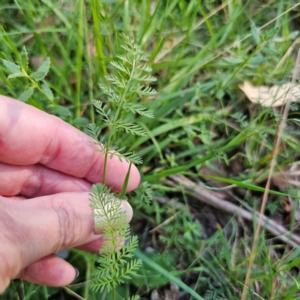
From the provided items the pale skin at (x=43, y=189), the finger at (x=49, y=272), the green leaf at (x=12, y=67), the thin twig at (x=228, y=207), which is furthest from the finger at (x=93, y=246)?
the green leaf at (x=12, y=67)

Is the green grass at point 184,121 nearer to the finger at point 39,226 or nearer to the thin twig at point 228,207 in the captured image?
the thin twig at point 228,207

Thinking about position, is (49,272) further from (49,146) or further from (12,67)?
(12,67)

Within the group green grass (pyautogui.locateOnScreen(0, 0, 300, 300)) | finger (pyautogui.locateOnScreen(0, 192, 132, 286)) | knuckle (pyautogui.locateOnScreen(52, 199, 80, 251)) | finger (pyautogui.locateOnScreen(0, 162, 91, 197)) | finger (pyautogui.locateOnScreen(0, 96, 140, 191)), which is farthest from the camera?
green grass (pyautogui.locateOnScreen(0, 0, 300, 300))

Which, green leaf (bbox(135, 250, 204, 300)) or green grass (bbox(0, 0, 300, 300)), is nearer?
green leaf (bbox(135, 250, 204, 300))

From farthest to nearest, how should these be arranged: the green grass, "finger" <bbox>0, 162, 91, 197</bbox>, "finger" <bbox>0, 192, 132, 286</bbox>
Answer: the green grass < "finger" <bbox>0, 162, 91, 197</bbox> < "finger" <bbox>0, 192, 132, 286</bbox>

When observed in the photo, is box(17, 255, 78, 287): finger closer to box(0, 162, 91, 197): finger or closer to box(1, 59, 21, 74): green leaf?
→ box(0, 162, 91, 197): finger

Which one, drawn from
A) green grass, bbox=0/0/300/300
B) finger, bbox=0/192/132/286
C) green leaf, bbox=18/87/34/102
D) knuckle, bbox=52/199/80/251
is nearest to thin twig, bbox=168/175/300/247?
green grass, bbox=0/0/300/300

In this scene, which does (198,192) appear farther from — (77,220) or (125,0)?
(125,0)

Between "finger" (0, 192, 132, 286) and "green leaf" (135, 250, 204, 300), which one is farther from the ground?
"finger" (0, 192, 132, 286)

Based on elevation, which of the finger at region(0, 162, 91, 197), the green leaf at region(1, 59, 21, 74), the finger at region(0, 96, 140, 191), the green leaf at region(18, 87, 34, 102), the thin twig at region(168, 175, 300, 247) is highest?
the green leaf at region(1, 59, 21, 74)
